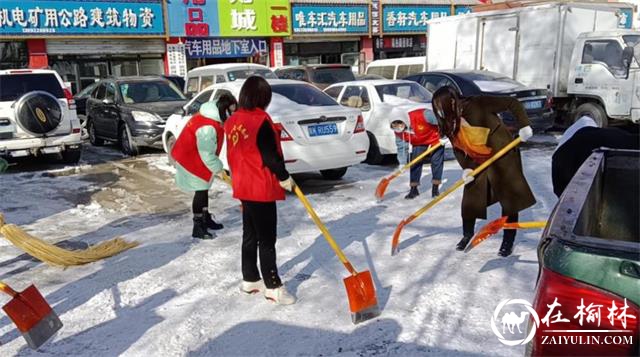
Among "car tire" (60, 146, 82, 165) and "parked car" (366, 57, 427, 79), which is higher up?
"parked car" (366, 57, 427, 79)

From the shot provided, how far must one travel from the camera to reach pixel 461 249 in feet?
16.2

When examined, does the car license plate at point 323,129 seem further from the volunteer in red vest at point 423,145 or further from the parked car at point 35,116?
the parked car at point 35,116

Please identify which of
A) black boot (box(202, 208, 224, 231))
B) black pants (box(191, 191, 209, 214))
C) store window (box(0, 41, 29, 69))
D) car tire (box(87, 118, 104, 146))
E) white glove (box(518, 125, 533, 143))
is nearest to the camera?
white glove (box(518, 125, 533, 143))

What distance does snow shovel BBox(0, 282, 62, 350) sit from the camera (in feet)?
11.1

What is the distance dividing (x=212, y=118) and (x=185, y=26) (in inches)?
646

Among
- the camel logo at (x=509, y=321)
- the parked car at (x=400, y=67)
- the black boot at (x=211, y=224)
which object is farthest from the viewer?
the parked car at (x=400, y=67)

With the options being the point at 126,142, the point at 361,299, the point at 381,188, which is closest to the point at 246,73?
the point at 126,142

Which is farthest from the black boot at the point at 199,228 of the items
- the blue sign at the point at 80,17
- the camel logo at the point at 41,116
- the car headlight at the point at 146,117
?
the blue sign at the point at 80,17

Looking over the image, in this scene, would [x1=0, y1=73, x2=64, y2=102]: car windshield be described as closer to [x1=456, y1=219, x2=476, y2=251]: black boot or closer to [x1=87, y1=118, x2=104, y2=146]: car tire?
[x1=87, y1=118, x2=104, y2=146]: car tire

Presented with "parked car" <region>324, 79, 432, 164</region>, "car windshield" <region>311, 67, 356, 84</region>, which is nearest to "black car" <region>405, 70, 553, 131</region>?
"parked car" <region>324, 79, 432, 164</region>

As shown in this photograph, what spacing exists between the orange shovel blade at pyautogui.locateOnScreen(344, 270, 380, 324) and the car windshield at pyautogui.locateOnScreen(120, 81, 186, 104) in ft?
29.8

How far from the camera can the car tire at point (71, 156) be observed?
1012cm

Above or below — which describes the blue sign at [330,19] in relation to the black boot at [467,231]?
above

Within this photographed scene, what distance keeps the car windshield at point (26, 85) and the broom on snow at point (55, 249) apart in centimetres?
538
